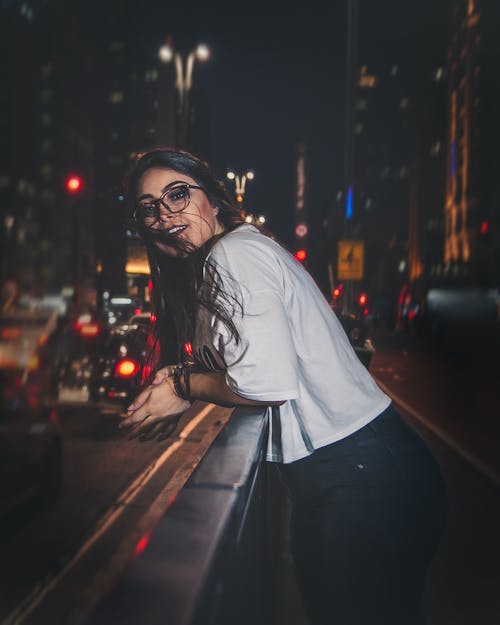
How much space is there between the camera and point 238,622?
1829 mm

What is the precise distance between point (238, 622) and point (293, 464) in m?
0.49

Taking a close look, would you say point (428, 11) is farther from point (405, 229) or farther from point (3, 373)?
point (3, 373)

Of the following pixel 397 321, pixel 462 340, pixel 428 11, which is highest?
pixel 428 11

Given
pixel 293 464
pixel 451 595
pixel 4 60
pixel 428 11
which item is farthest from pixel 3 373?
pixel 428 11

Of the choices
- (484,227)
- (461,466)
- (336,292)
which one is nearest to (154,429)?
(336,292)

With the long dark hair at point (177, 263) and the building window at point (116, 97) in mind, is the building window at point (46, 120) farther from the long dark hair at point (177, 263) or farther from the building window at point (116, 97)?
the long dark hair at point (177, 263)

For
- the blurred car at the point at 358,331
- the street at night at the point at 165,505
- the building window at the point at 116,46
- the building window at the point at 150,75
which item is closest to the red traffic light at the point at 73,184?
the street at night at the point at 165,505

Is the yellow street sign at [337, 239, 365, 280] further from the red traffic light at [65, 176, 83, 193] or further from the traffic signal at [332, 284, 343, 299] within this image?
the red traffic light at [65, 176, 83, 193]

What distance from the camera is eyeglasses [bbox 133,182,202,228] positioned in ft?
7.04

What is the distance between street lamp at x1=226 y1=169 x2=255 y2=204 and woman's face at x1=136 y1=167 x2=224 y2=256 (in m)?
0.57

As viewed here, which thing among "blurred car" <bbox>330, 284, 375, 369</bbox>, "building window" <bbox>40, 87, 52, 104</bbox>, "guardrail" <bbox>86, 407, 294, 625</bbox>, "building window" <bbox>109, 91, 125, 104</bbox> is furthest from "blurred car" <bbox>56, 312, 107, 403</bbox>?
"building window" <bbox>109, 91, 125, 104</bbox>

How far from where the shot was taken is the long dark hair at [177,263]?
7.09 feet

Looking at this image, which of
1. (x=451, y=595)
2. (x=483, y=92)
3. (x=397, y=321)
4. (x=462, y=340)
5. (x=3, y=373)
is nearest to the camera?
(x=451, y=595)

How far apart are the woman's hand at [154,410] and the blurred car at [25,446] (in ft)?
12.6
